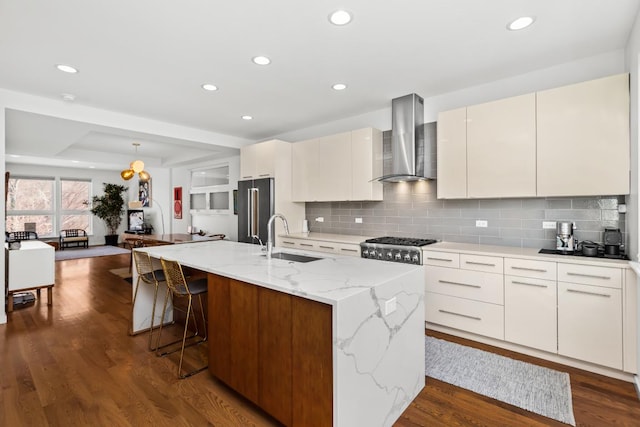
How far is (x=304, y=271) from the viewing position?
2.12 m

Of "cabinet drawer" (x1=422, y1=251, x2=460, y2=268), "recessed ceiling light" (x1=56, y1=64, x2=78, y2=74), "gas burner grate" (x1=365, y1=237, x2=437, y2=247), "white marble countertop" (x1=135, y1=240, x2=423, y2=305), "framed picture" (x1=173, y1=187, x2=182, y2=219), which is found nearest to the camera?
"white marble countertop" (x1=135, y1=240, x2=423, y2=305)

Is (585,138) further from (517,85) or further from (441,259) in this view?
(441,259)

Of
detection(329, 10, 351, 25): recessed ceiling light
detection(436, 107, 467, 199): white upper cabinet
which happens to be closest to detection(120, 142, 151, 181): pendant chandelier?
detection(329, 10, 351, 25): recessed ceiling light

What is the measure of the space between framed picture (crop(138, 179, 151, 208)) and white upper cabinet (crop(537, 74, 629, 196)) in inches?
388

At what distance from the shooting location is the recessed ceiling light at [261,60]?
2.83m

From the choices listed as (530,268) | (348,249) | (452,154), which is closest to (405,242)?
(348,249)

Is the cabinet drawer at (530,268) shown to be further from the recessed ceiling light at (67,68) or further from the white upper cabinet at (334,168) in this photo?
the recessed ceiling light at (67,68)

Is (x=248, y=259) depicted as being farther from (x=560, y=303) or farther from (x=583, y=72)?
(x=583, y=72)

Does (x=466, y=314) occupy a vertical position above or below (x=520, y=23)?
below

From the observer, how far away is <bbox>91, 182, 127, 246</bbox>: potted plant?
9.91 metres

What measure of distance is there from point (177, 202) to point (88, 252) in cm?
281

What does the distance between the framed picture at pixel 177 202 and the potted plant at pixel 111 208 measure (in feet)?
8.63

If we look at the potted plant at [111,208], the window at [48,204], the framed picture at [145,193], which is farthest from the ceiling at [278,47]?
the window at [48,204]

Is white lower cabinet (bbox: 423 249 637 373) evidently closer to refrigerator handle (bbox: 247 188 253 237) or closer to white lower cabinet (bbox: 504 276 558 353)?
white lower cabinet (bbox: 504 276 558 353)
